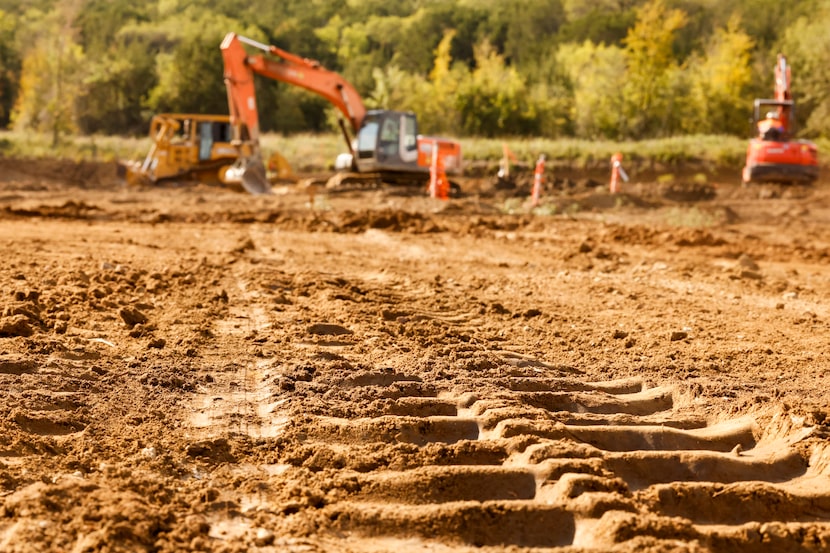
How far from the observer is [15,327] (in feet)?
18.6

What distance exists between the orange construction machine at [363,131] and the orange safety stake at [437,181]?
1.96ft

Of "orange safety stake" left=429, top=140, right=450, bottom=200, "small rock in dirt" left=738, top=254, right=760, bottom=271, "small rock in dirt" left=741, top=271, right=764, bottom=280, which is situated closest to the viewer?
"small rock in dirt" left=741, top=271, right=764, bottom=280

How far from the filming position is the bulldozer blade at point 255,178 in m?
21.0

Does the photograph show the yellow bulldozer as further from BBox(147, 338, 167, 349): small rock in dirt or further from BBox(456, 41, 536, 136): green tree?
BBox(456, 41, 536, 136): green tree

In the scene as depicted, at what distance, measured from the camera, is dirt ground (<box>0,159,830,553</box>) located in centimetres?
322

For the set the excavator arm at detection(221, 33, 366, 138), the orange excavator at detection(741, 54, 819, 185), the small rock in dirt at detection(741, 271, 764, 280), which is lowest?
the small rock in dirt at detection(741, 271, 764, 280)

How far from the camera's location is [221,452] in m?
3.95

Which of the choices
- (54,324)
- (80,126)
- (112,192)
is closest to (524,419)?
(54,324)

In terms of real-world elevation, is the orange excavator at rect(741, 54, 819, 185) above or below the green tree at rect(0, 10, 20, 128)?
below

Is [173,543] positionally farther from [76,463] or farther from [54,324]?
[54,324]

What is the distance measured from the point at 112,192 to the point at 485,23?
235 feet

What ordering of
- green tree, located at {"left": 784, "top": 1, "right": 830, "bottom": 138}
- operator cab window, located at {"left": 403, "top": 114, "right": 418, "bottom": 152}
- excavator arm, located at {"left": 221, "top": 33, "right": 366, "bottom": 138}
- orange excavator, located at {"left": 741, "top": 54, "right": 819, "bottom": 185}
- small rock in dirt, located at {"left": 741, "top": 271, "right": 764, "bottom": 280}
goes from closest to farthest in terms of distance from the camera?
small rock in dirt, located at {"left": 741, "top": 271, "right": 764, "bottom": 280} → excavator arm, located at {"left": 221, "top": 33, "right": 366, "bottom": 138} → orange excavator, located at {"left": 741, "top": 54, "right": 819, "bottom": 185} → operator cab window, located at {"left": 403, "top": 114, "right": 418, "bottom": 152} → green tree, located at {"left": 784, "top": 1, "right": 830, "bottom": 138}

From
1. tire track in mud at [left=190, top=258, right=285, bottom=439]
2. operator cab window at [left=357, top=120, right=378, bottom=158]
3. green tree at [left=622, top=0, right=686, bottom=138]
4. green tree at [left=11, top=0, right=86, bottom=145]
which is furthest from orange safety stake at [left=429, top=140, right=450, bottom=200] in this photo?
green tree at [left=622, top=0, right=686, bottom=138]

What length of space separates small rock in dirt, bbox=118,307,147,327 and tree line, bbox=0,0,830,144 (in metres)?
36.8
